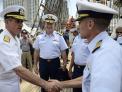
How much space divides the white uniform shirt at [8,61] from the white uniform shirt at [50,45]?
3882 mm

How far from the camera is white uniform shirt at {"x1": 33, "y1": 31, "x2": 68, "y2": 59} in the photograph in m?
8.21

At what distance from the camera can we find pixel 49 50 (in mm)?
8219

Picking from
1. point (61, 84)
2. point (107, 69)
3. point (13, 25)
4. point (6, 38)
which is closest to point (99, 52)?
point (107, 69)

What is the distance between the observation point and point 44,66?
8.27 meters

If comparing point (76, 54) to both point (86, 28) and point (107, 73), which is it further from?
point (107, 73)

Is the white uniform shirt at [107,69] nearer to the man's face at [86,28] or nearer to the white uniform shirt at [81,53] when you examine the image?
the man's face at [86,28]

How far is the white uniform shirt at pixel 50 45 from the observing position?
821cm

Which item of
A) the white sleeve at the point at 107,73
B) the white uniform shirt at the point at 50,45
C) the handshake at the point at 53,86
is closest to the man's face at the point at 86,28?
the white sleeve at the point at 107,73

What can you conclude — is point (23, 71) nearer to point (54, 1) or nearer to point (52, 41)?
point (52, 41)

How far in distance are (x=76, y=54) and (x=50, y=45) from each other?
1.27 metres

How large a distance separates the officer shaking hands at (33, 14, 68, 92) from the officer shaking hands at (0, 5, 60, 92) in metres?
3.77

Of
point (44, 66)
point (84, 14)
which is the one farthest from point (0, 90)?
point (44, 66)

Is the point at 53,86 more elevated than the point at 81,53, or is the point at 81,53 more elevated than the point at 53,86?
the point at 53,86

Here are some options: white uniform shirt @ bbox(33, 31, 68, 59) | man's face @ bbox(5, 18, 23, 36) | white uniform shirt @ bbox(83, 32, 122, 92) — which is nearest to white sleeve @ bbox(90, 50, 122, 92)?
white uniform shirt @ bbox(83, 32, 122, 92)
